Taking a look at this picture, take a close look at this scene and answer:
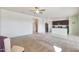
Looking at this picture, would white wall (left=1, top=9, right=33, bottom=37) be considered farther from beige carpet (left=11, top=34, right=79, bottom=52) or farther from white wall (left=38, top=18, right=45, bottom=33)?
white wall (left=38, top=18, right=45, bottom=33)

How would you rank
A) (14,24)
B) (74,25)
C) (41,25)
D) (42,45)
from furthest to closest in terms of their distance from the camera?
1. (41,25)
2. (74,25)
3. (14,24)
4. (42,45)

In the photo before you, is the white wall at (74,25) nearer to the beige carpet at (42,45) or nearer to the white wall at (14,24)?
the white wall at (14,24)

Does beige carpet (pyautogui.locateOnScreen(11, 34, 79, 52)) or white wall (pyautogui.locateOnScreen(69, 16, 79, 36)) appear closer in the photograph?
beige carpet (pyautogui.locateOnScreen(11, 34, 79, 52))

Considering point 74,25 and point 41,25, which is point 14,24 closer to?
point 41,25

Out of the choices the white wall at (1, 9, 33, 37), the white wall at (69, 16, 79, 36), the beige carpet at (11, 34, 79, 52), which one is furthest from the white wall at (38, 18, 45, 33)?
the beige carpet at (11, 34, 79, 52)

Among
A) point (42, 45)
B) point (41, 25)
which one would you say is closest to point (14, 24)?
point (42, 45)

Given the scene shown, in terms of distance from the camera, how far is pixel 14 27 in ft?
24.6

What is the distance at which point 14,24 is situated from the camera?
24.6ft

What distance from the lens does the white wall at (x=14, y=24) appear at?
Answer: 6.62 meters

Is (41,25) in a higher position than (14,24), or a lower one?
lower

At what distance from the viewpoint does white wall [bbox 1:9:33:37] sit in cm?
662
